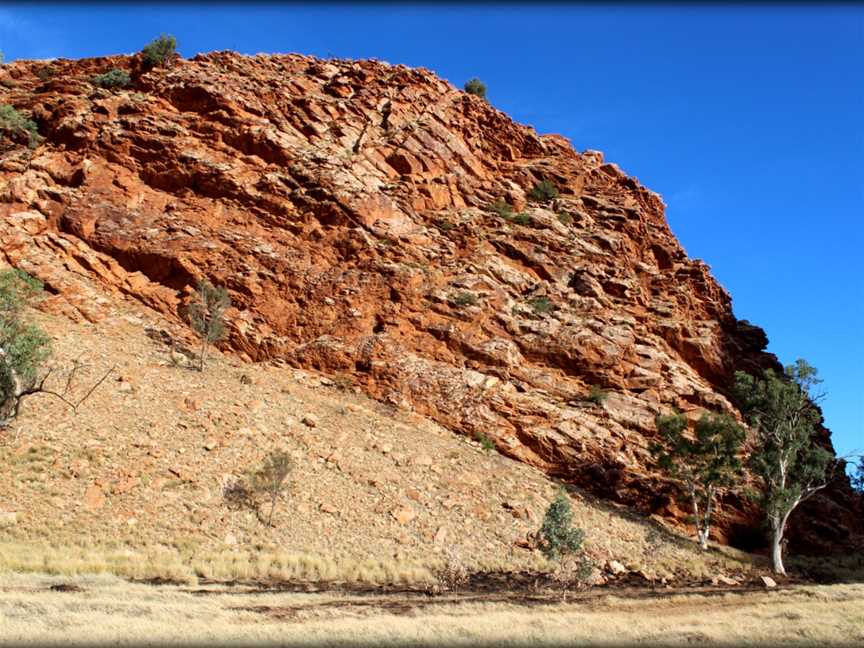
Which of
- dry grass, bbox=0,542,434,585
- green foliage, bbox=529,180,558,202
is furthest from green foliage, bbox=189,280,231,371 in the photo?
green foliage, bbox=529,180,558,202

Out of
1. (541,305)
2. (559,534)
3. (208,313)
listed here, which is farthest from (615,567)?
(208,313)

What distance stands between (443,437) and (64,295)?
20403mm

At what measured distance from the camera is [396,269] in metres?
35.9

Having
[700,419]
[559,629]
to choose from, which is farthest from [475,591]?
[700,419]

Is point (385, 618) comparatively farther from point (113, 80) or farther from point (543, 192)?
point (113, 80)

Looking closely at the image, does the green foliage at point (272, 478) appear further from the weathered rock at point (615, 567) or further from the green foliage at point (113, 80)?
the green foliage at point (113, 80)

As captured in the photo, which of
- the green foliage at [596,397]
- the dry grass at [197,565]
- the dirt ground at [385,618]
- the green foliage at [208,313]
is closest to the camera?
the dirt ground at [385,618]

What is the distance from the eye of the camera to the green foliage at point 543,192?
4662cm

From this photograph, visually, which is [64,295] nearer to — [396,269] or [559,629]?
[396,269]

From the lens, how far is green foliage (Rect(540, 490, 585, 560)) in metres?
21.8

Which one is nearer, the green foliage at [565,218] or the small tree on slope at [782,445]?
the small tree on slope at [782,445]

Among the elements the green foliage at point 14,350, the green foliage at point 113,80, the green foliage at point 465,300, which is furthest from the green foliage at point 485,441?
the green foliage at point 113,80

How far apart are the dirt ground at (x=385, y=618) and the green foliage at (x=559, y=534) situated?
2427mm

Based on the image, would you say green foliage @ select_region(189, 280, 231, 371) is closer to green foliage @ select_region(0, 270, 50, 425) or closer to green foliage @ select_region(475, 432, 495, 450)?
green foliage @ select_region(0, 270, 50, 425)
